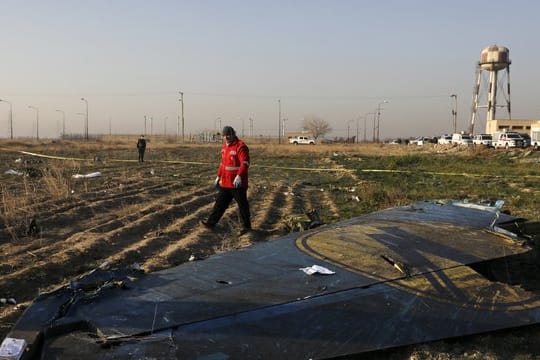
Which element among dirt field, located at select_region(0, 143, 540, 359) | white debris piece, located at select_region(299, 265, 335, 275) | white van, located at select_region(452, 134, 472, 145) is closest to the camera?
white debris piece, located at select_region(299, 265, 335, 275)

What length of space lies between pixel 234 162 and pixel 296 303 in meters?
4.86

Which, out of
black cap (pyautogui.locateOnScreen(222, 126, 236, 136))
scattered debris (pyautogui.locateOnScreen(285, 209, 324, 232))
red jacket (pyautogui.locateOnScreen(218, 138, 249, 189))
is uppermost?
black cap (pyautogui.locateOnScreen(222, 126, 236, 136))

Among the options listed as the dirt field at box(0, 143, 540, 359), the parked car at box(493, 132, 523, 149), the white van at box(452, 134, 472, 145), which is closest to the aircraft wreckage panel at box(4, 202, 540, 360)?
the dirt field at box(0, 143, 540, 359)

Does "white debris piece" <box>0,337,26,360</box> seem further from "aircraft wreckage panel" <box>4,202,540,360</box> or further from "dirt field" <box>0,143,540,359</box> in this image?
"dirt field" <box>0,143,540,359</box>

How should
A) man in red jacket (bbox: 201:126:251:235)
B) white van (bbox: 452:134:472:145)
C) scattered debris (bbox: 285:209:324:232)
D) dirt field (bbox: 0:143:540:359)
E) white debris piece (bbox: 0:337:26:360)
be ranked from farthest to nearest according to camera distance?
white van (bbox: 452:134:472:145)
man in red jacket (bbox: 201:126:251:235)
scattered debris (bbox: 285:209:324:232)
dirt field (bbox: 0:143:540:359)
white debris piece (bbox: 0:337:26:360)

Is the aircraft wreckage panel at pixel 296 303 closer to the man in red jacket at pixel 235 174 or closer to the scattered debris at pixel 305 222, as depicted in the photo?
the scattered debris at pixel 305 222

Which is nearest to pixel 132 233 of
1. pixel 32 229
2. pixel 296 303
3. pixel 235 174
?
pixel 32 229

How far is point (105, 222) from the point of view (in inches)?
338

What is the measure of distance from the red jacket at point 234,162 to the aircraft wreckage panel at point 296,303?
3.47 meters

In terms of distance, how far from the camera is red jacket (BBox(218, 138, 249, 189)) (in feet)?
24.8

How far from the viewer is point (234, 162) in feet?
25.1

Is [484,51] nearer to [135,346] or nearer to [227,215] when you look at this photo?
[227,215]

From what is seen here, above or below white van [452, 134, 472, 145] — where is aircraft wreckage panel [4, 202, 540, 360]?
below

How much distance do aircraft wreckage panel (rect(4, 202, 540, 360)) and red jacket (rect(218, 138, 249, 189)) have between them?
3.47 m
